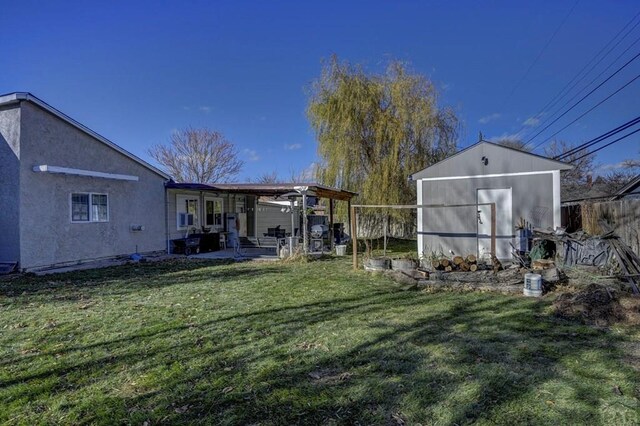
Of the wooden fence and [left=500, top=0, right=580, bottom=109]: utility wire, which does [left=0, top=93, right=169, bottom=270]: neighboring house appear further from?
[left=500, top=0, right=580, bottom=109]: utility wire

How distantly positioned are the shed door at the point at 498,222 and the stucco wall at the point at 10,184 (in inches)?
461

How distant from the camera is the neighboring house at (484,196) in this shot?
9062mm

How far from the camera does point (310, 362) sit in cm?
346

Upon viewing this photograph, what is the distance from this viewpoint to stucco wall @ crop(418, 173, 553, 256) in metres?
9.08

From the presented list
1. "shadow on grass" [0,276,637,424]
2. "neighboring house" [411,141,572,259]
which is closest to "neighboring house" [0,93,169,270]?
"shadow on grass" [0,276,637,424]

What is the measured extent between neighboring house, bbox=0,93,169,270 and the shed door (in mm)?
10708

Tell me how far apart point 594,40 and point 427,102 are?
639 cm

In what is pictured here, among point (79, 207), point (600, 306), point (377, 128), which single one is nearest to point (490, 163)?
point (600, 306)

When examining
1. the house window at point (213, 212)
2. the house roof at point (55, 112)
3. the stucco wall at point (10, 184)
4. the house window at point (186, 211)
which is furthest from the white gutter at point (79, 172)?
the house window at point (213, 212)

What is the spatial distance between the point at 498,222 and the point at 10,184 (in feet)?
40.7

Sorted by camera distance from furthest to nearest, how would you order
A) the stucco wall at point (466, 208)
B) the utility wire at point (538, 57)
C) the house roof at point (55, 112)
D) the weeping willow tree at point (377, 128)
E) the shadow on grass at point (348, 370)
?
the weeping willow tree at point (377, 128), the utility wire at point (538, 57), the stucco wall at point (466, 208), the house roof at point (55, 112), the shadow on grass at point (348, 370)

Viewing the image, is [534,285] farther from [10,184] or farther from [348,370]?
[10,184]

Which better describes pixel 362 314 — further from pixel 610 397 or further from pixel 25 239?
pixel 25 239

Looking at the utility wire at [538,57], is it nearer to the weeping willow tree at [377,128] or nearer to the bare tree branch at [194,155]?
the weeping willow tree at [377,128]
